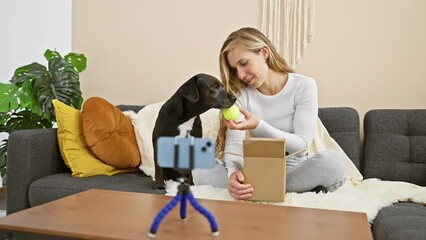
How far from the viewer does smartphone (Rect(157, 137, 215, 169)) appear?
39.9 inches

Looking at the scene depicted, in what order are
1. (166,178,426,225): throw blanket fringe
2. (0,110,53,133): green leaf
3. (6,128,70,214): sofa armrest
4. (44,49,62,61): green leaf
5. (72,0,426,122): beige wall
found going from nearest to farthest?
1. (166,178,426,225): throw blanket fringe
2. (6,128,70,214): sofa armrest
3. (72,0,426,122): beige wall
4. (0,110,53,133): green leaf
5. (44,49,62,61): green leaf

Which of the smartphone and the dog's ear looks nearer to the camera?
the smartphone

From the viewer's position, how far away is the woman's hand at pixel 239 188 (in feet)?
5.45

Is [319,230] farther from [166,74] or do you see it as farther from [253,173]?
[166,74]

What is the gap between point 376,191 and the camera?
1.99 metres

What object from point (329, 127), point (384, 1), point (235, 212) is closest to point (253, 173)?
point (235, 212)

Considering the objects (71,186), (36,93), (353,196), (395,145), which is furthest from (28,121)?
(395,145)

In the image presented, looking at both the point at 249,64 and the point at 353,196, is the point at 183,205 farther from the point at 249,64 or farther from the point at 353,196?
the point at 249,64

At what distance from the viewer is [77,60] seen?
3066 millimetres

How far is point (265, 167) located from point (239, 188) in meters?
0.13

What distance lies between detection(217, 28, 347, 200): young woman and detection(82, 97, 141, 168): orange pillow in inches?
21.3

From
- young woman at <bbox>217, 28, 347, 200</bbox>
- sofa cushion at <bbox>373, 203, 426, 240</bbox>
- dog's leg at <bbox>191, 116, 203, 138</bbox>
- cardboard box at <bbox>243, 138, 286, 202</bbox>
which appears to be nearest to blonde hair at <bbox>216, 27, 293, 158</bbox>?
young woman at <bbox>217, 28, 347, 200</bbox>

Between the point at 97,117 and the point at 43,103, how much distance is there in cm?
50

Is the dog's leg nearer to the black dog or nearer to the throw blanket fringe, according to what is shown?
the black dog
